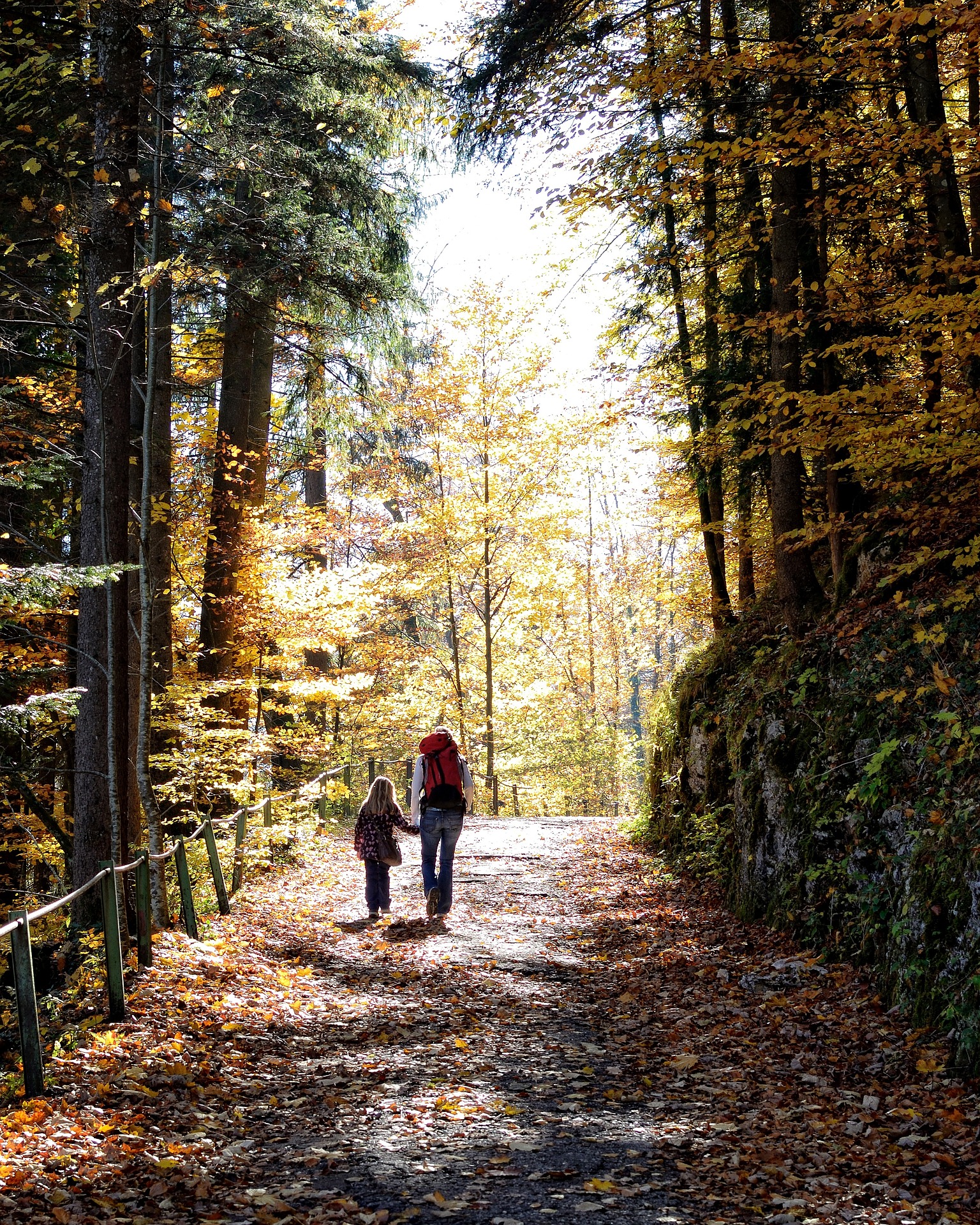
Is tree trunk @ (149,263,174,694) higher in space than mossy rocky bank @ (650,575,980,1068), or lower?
higher

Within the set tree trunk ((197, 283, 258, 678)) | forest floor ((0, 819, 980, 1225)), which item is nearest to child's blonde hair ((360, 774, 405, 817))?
forest floor ((0, 819, 980, 1225))

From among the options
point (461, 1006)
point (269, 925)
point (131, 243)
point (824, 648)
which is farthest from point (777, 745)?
point (131, 243)

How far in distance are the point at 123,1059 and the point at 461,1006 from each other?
250cm

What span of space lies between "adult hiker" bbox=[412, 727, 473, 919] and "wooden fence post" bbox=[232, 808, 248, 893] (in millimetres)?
2170

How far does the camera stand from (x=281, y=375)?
18.3m

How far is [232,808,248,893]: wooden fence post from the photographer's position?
396 inches

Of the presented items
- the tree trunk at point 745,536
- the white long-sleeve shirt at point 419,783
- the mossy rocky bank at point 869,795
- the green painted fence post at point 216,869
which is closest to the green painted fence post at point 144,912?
the green painted fence post at point 216,869

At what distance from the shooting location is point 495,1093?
17.3 feet

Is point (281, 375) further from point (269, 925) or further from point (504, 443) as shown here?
point (269, 925)

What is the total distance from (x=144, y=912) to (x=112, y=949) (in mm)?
829

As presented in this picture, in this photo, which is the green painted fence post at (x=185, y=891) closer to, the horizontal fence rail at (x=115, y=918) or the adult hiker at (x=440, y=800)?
the horizontal fence rail at (x=115, y=918)

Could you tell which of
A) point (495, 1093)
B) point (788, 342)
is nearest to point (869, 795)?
point (495, 1093)

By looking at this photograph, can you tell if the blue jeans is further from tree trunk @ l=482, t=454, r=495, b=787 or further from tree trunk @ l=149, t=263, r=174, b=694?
tree trunk @ l=482, t=454, r=495, b=787

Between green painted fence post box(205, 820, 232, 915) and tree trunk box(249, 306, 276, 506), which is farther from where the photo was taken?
tree trunk box(249, 306, 276, 506)
